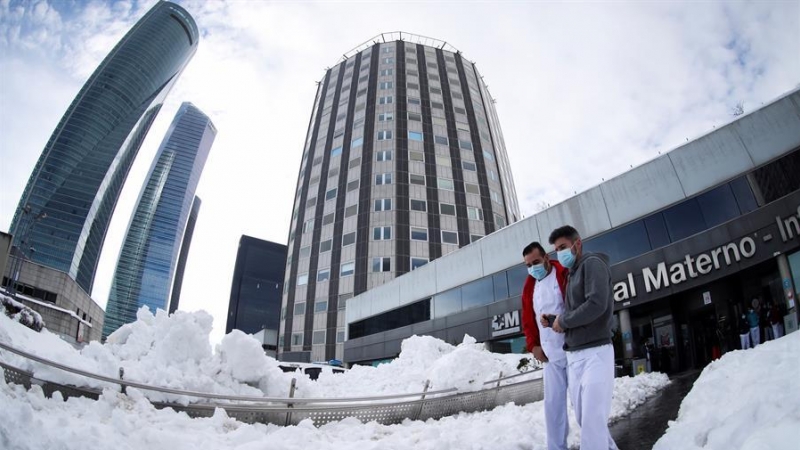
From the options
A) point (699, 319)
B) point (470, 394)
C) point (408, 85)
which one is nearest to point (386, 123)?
point (408, 85)

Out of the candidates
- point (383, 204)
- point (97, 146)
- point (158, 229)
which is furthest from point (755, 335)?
point (158, 229)

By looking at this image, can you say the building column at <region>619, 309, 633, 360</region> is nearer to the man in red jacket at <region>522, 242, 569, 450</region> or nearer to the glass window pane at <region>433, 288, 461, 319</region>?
the glass window pane at <region>433, 288, 461, 319</region>

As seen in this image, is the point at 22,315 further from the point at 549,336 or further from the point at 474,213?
the point at 474,213

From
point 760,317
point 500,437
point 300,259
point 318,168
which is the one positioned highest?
point 318,168

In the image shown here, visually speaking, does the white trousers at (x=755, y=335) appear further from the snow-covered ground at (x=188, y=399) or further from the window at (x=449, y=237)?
the window at (x=449, y=237)

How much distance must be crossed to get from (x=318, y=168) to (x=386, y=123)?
1001cm

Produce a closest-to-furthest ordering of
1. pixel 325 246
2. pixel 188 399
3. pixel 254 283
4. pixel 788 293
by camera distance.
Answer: pixel 188 399 → pixel 788 293 → pixel 325 246 → pixel 254 283

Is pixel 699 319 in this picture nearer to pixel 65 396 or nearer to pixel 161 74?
pixel 65 396

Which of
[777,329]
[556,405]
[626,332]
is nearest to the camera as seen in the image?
[556,405]

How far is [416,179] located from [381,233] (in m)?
7.60

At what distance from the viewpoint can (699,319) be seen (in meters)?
17.1

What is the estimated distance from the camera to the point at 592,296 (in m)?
3.45

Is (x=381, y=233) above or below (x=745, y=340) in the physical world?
above

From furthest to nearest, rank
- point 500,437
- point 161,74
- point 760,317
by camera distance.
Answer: point 161,74
point 760,317
point 500,437
